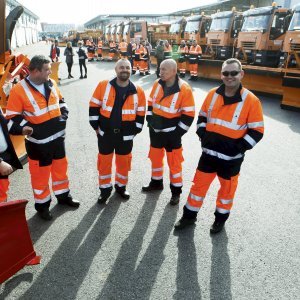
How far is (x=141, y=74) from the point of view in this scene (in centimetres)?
1605

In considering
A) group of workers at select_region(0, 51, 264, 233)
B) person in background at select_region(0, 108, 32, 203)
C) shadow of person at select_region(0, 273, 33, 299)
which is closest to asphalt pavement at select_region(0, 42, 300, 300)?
shadow of person at select_region(0, 273, 33, 299)

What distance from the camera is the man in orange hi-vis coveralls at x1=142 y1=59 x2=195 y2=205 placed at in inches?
143

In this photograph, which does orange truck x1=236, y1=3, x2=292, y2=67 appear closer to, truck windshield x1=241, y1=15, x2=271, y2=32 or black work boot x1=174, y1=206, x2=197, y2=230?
truck windshield x1=241, y1=15, x2=271, y2=32

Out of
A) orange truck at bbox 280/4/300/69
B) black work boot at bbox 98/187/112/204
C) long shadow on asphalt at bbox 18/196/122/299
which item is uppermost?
orange truck at bbox 280/4/300/69

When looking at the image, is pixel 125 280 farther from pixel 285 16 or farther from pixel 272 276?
pixel 285 16

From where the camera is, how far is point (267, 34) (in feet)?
38.0

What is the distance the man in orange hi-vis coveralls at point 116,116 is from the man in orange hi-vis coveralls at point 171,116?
0.21 m

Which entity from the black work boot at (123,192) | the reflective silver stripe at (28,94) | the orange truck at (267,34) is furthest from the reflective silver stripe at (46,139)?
the orange truck at (267,34)

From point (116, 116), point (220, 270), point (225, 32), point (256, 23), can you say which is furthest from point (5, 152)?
point (225, 32)

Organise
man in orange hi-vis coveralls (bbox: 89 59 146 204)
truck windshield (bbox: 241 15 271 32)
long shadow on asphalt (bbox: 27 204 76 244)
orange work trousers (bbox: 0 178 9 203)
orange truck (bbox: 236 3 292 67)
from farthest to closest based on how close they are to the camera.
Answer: truck windshield (bbox: 241 15 271 32)
orange truck (bbox: 236 3 292 67)
man in orange hi-vis coveralls (bbox: 89 59 146 204)
long shadow on asphalt (bbox: 27 204 76 244)
orange work trousers (bbox: 0 178 9 203)

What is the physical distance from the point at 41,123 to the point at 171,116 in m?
1.56

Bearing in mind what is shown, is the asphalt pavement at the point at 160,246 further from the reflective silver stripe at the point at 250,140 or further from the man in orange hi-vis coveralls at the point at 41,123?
the reflective silver stripe at the point at 250,140

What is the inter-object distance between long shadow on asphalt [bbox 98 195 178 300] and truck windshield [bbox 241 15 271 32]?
10.7 m

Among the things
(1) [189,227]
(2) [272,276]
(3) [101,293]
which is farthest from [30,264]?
(2) [272,276]
